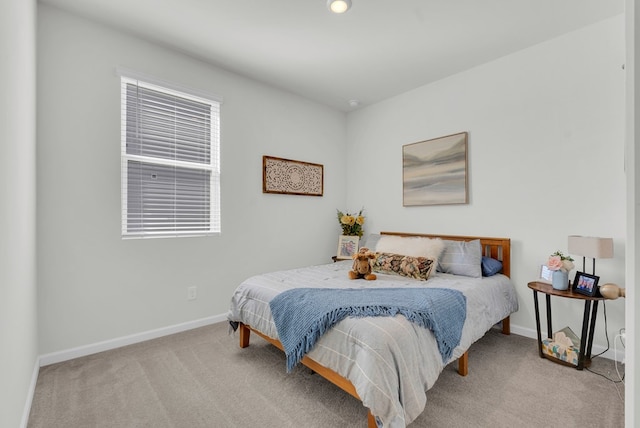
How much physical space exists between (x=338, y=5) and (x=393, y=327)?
227 cm

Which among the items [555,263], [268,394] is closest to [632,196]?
[555,263]

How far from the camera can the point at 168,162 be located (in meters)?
2.91

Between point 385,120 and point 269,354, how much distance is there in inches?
126

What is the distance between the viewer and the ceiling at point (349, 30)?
2301mm

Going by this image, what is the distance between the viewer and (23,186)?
178 centimetres

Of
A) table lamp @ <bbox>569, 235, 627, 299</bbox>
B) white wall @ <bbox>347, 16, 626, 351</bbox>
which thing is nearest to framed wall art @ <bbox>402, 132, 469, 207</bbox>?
white wall @ <bbox>347, 16, 626, 351</bbox>

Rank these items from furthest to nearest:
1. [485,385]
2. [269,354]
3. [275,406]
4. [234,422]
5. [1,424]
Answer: [269,354] → [485,385] → [275,406] → [234,422] → [1,424]

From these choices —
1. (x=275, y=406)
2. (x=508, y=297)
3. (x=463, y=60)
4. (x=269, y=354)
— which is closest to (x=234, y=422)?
(x=275, y=406)

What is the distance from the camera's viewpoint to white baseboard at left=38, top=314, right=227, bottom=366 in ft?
7.64

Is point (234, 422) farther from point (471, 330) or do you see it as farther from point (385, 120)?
point (385, 120)

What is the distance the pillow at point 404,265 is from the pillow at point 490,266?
0.53 m

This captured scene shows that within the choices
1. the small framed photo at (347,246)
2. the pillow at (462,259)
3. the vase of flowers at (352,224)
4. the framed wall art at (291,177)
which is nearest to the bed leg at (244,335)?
the framed wall art at (291,177)

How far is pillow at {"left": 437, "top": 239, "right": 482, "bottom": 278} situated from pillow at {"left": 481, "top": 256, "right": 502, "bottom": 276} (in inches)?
3.3

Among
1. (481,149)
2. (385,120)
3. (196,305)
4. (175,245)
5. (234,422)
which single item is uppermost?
(385,120)
